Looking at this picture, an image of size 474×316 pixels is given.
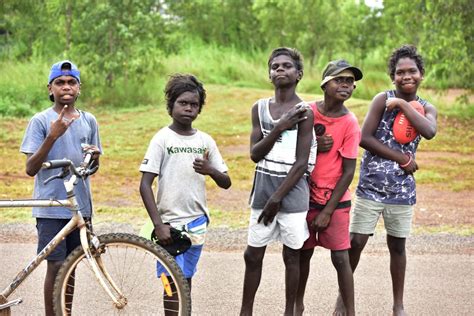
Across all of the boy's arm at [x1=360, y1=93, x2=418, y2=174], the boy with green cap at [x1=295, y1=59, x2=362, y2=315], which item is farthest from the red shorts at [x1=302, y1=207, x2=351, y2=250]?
the boy's arm at [x1=360, y1=93, x2=418, y2=174]

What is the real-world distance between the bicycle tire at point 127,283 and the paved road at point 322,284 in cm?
30

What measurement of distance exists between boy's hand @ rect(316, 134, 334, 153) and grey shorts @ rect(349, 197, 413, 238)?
1.98 ft

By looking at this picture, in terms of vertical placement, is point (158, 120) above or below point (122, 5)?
below

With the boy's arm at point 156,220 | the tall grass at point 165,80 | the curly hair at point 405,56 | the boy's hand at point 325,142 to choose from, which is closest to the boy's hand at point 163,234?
the boy's arm at point 156,220

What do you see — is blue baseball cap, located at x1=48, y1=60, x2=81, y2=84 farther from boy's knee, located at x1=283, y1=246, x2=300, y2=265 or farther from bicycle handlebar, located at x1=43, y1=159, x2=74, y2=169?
boy's knee, located at x1=283, y1=246, x2=300, y2=265

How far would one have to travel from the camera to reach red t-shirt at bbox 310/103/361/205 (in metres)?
4.53

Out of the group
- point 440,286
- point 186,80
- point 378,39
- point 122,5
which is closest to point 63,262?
point 186,80

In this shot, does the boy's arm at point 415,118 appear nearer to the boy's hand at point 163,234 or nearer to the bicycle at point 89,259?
the boy's hand at point 163,234

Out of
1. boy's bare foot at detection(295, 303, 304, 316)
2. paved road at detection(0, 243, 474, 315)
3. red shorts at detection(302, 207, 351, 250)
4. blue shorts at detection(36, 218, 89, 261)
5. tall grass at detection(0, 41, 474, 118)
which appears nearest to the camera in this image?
blue shorts at detection(36, 218, 89, 261)

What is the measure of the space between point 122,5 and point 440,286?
45.6 feet

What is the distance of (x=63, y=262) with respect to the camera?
413 centimetres

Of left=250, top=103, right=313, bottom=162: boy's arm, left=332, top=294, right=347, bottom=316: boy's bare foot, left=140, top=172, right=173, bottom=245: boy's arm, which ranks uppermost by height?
left=250, top=103, right=313, bottom=162: boy's arm

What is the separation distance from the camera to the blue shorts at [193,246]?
4332 mm

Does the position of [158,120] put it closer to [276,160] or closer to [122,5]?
[122,5]
